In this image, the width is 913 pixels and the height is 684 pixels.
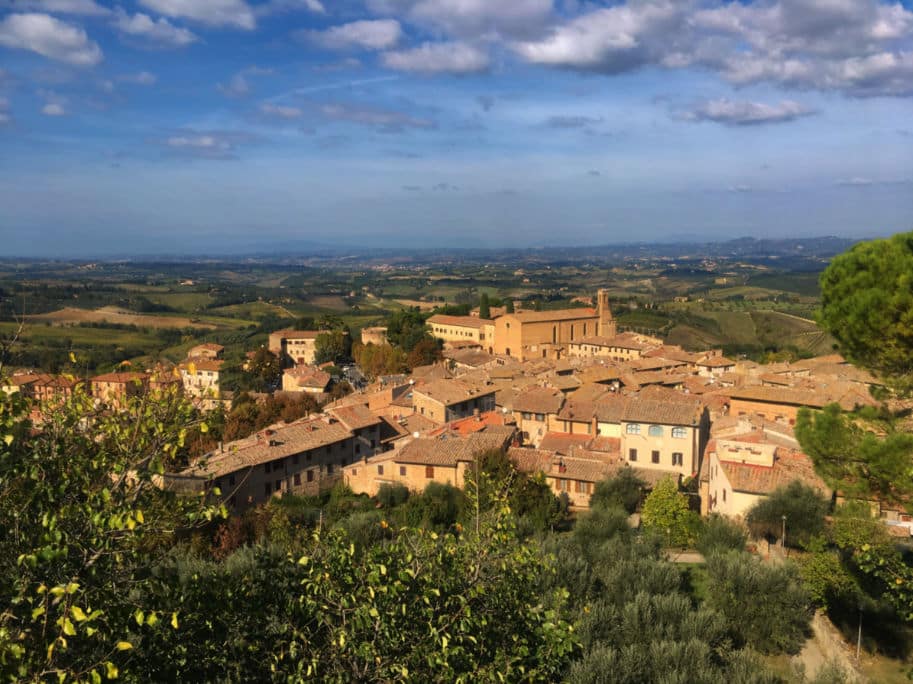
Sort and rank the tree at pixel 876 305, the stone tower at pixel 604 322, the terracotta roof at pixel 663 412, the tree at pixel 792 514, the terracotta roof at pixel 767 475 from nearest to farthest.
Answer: the tree at pixel 876 305 → the tree at pixel 792 514 → the terracotta roof at pixel 767 475 → the terracotta roof at pixel 663 412 → the stone tower at pixel 604 322

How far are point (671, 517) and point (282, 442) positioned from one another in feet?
51.8

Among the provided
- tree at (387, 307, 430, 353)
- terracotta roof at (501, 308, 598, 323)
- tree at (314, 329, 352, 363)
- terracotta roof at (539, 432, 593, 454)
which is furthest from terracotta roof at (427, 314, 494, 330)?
terracotta roof at (539, 432, 593, 454)

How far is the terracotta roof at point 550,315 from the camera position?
6644cm

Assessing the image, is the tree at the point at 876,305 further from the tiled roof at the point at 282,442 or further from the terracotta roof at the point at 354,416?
the terracotta roof at the point at 354,416

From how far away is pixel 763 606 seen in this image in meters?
13.8

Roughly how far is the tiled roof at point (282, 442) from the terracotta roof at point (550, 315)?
122 ft

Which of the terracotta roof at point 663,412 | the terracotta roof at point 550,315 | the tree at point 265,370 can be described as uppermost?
the terracotta roof at point 550,315

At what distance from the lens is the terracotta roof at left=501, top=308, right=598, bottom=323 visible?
6644cm

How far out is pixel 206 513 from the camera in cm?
541

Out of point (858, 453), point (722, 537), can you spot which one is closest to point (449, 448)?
point (722, 537)

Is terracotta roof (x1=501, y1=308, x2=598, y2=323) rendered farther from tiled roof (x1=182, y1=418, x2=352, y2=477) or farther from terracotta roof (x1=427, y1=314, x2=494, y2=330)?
tiled roof (x1=182, y1=418, x2=352, y2=477)

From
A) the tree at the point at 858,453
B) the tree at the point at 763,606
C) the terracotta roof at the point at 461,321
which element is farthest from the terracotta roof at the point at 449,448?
the terracotta roof at the point at 461,321

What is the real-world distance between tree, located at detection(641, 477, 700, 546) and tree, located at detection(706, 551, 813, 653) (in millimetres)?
6487

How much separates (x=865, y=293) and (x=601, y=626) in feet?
23.3
